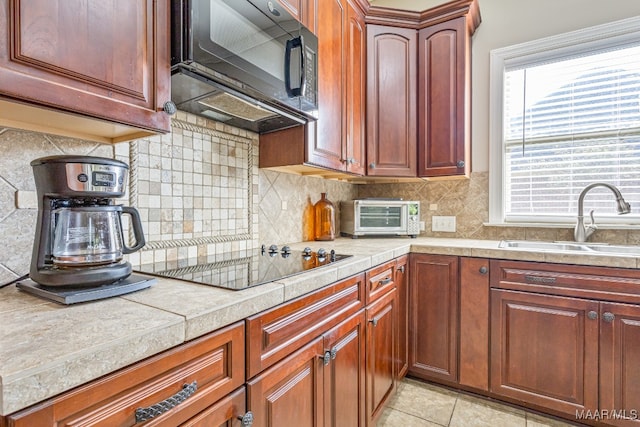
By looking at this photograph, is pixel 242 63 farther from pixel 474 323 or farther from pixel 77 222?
pixel 474 323

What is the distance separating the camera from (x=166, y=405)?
628 mm

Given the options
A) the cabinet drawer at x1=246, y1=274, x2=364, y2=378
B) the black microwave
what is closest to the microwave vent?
the black microwave

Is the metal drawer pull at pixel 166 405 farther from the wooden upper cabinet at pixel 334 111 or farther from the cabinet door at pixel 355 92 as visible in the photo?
Result: the cabinet door at pixel 355 92

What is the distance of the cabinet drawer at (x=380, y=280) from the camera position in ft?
4.96

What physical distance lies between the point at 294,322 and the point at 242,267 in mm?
336

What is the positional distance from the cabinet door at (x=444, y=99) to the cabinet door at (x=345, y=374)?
131 centimetres

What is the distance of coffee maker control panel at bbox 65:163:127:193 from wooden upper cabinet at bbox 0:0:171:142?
0.43 ft

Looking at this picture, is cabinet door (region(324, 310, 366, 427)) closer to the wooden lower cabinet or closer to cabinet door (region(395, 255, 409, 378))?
the wooden lower cabinet

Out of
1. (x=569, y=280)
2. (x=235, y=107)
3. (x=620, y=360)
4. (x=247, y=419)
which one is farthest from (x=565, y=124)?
(x=247, y=419)

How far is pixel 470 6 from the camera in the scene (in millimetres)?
2170

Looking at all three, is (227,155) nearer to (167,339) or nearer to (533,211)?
(167,339)

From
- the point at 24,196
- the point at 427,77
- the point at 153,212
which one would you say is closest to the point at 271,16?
the point at 153,212

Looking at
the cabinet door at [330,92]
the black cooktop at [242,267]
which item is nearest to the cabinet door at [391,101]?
the cabinet door at [330,92]

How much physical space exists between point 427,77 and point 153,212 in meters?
1.95
